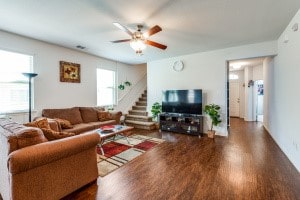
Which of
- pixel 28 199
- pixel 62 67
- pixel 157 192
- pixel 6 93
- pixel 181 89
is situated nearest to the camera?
pixel 28 199

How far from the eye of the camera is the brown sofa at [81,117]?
3.98 m

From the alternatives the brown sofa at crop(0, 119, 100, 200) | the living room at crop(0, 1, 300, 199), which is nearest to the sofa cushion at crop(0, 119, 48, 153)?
the brown sofa at crop(0, 119, 100, 200)

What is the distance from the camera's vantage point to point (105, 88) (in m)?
6.06

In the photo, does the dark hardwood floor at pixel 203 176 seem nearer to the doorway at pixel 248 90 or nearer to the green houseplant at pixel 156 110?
the green houseplant at pixel 156 110

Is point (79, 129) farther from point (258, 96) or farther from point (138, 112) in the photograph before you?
point (258, 96)

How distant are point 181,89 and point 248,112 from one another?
4.08 meters

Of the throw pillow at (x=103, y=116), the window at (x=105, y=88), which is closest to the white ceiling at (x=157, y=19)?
the window at (x=105, y=88)

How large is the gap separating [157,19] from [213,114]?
3.03m

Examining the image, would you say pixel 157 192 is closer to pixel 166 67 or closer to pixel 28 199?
pixel 28 199

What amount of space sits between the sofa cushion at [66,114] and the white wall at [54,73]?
30 cm

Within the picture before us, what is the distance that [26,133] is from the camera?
5.40 feet

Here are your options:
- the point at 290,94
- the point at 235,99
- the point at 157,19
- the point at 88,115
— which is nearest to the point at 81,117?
the point at 88,115

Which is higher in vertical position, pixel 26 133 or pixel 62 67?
pixel 62 67

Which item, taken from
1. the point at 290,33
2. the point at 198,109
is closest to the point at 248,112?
the point at 198,109
